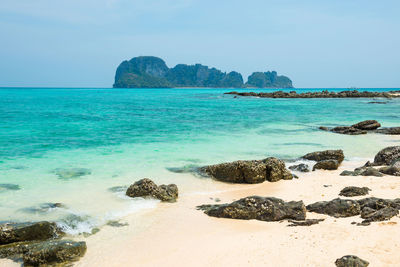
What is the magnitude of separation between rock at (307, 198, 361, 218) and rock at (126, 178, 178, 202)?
3.67 m

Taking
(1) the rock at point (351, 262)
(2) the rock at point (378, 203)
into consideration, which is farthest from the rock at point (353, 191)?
(1) the rock at point (351, 262)

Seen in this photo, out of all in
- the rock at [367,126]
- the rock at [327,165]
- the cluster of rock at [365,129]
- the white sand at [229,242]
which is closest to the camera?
the white sand at [229,242]

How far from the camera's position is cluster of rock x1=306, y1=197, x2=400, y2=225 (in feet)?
23.1

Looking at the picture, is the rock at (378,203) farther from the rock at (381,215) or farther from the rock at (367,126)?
the rock at (367,126)

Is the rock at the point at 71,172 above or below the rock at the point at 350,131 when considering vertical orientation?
below

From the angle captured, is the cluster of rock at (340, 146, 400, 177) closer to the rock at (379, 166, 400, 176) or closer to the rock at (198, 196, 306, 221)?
the rock at (379, 166, 400, 176)

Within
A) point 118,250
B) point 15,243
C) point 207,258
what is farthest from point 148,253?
point 15,243

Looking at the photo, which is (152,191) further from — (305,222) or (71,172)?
(71,172)

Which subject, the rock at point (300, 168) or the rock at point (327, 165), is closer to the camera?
the rock at point (300, 168)

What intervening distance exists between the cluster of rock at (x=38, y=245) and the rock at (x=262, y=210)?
3.20 meters

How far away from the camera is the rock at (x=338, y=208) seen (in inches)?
294

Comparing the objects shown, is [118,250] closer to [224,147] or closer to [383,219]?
[383,219]

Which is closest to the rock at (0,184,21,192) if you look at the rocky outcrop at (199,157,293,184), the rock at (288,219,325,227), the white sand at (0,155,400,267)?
the white sand at (0,155,400,267)

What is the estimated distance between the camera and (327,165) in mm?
12430
